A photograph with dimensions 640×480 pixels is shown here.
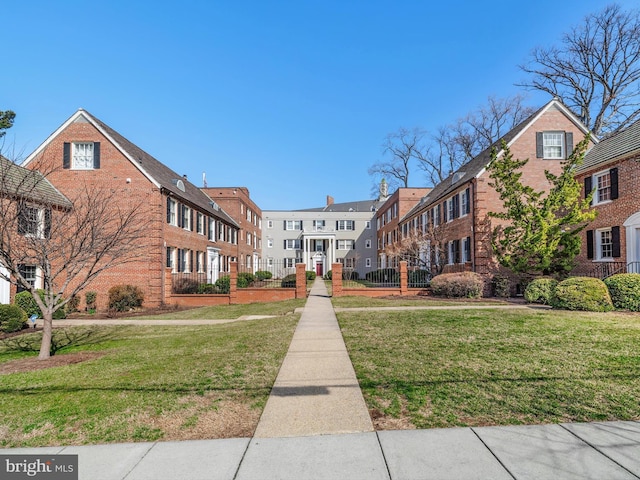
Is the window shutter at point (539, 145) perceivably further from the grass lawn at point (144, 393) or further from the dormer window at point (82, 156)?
the dormer window at point (82, 156)

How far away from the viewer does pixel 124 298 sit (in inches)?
664

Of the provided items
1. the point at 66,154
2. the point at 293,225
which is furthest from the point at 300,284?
the point at 293,225

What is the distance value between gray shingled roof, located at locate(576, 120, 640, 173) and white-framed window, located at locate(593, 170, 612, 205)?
0.60 meters

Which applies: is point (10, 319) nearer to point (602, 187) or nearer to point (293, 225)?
point (602, 187)

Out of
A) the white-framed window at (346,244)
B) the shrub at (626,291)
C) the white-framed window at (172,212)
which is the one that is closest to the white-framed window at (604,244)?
the shrub at (626,291)

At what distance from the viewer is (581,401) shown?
4.49 metres

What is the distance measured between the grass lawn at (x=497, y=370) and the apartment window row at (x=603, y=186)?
891 centimetres

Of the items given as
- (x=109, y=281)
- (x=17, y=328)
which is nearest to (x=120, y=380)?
(x=17, y=328)

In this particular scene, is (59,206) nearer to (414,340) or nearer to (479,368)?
(414,340)

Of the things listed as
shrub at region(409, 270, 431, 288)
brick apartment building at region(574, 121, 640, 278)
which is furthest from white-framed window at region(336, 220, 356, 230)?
brick apartment building at region(574, 121, 640, 278)

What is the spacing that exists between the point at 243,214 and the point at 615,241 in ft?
99.0

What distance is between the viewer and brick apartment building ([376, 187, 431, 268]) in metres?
34.1

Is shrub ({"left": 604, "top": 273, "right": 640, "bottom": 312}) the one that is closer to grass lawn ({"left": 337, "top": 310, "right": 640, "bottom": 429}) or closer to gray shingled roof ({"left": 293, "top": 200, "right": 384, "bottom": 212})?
grass lawn ({"left": 337, "top": 310, "right": 640, "bottom": 429})

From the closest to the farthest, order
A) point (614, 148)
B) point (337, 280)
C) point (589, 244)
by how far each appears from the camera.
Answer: point (614, 148), point (589, 244), point (337, 280)
